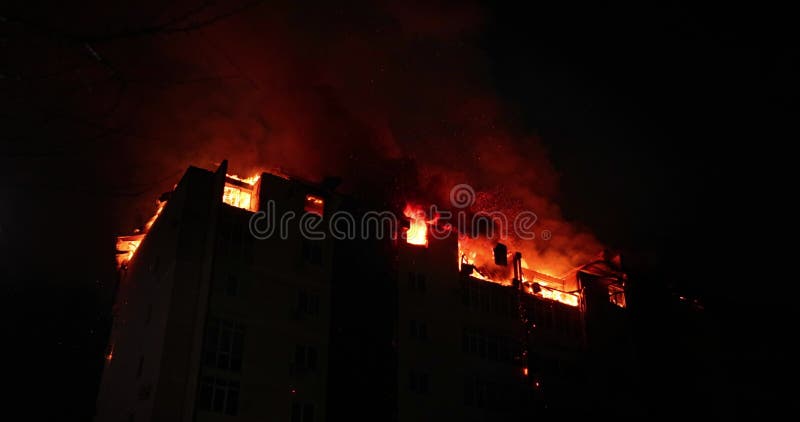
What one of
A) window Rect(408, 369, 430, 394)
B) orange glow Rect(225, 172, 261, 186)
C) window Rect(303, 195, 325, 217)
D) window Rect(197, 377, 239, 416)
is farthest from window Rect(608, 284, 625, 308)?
window Rect(197, 377, 239, 416)

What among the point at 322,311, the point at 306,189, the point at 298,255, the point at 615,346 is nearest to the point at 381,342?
the point at 322,311

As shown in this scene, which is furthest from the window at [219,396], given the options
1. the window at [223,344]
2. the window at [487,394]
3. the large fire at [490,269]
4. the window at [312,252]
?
the large fire at [490,269]

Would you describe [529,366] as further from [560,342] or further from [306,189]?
[306,189]

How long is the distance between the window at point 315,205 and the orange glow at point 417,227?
5.44 metres

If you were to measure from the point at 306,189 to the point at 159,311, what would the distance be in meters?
9.52

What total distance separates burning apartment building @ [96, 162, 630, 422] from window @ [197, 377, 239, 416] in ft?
0.19

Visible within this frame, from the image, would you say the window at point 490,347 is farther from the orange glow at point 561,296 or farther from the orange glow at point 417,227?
the orange glow at point 561,296

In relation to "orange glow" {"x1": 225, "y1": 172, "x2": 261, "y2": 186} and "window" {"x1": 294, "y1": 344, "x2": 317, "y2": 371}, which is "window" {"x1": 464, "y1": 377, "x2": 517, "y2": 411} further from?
"orange glow" {"x1": 225, "y1": 172, "x2": 261, "y2": 186}

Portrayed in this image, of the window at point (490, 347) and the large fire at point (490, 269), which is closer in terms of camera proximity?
the window at point (490, 347)

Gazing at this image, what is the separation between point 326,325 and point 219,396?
21.6 ft

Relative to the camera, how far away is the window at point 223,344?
33219mm

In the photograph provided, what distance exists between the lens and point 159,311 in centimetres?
3572

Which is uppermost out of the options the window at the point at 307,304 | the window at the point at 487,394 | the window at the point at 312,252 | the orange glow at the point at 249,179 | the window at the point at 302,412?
the orange glow at the point at 249,179

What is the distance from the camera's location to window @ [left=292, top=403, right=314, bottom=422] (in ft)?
113
